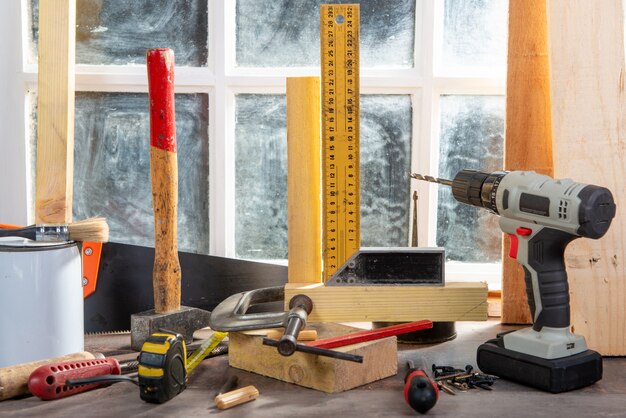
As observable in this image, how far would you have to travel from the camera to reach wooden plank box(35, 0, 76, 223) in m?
1.69

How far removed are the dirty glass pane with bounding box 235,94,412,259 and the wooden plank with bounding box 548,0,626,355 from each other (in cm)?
46

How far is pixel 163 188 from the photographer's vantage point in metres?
1.54

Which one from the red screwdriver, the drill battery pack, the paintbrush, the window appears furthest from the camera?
the window

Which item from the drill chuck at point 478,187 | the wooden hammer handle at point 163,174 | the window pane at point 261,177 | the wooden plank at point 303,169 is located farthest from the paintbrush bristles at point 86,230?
the drill chuck at point 478,187

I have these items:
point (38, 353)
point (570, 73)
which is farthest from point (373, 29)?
point (38, 353)

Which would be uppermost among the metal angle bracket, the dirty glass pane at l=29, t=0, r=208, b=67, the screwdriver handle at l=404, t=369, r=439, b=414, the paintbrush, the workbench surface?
the dirty glass pane at l=29, t=0, r=208, b=67

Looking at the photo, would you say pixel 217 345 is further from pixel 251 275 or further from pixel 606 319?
pixel 606 319

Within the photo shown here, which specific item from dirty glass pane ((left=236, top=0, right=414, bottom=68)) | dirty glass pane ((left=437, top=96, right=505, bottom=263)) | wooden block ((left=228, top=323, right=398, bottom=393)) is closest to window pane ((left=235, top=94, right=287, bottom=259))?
dirty glass pane ((left=236, top=0, right=414, bottom=68))

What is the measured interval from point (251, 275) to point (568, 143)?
74 cm

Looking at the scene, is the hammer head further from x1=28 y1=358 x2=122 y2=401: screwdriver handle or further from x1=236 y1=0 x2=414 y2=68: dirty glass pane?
x1=236 y1=0 x2=414 y2=68: dirty glass pane

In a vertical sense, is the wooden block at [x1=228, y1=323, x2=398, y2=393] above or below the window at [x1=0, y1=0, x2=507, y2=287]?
below

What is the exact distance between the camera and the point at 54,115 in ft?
5.58

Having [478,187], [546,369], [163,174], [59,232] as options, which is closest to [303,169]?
[163,174]

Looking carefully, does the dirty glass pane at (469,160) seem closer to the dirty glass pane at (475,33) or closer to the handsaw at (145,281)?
the dirty glass pane at (475,33)
